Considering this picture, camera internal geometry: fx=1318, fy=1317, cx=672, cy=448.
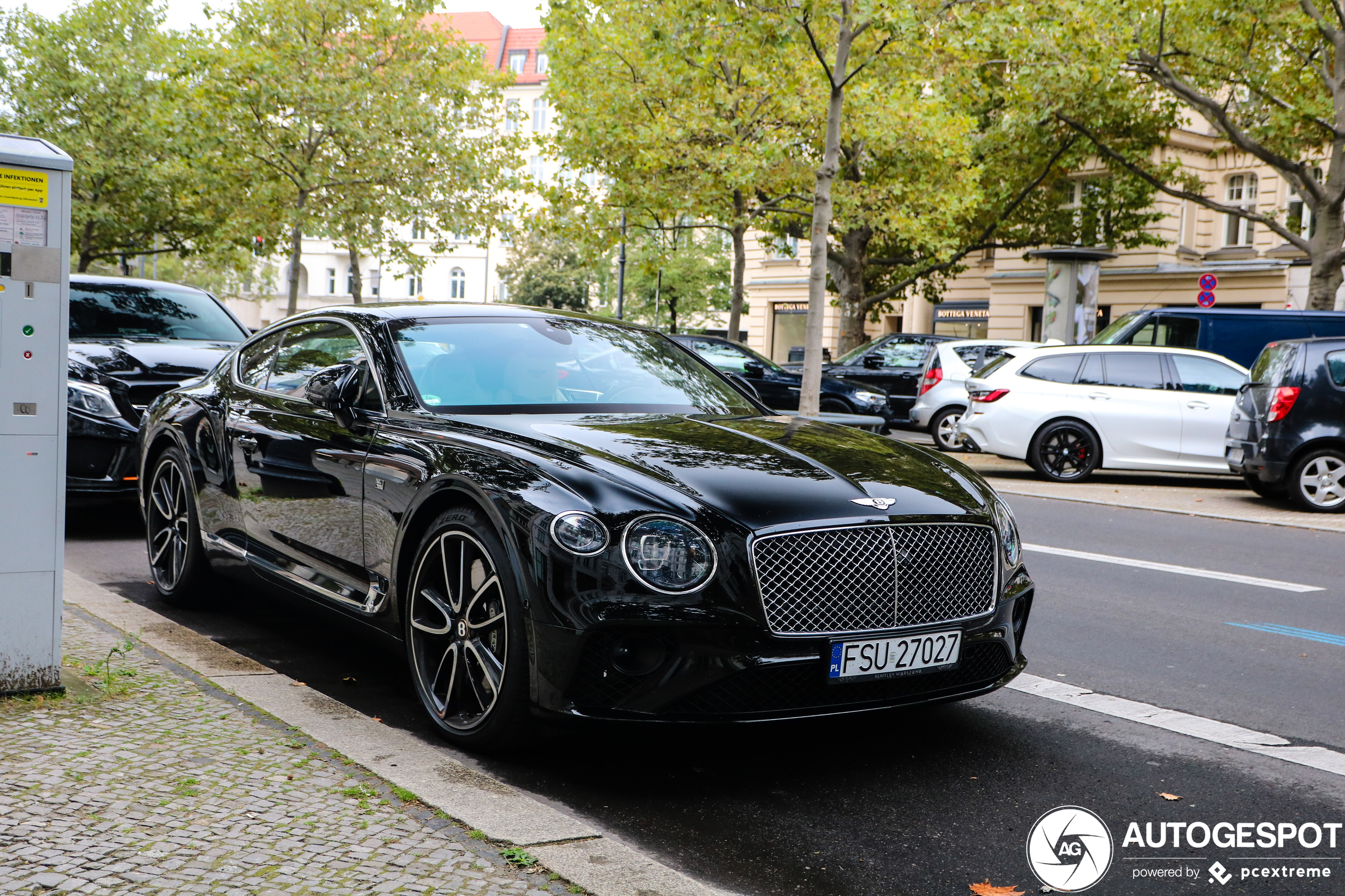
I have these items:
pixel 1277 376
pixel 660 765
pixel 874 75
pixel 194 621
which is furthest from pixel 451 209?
pixel 660 765

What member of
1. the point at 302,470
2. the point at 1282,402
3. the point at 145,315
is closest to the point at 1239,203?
the point at 1282,402

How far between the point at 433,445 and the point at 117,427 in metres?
4.92

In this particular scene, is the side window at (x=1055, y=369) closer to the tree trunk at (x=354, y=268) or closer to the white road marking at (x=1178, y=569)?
the white road marking at (x=1178, y=569)

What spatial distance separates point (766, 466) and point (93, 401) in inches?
237

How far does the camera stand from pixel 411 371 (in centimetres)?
519

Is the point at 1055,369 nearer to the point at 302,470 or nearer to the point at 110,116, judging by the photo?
the point at 302,470

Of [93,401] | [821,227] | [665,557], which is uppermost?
[821,227]

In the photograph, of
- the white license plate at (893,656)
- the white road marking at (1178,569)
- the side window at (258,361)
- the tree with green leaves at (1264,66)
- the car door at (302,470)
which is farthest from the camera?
the tree with green leaves at (1264,66)

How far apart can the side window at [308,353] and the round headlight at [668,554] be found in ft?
6.58

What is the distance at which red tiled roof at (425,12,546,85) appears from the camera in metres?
92.6

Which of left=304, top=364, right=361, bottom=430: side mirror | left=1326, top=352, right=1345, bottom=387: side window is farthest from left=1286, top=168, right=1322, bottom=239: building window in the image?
left=304, top=364, right=361, bottom=430: side mirror

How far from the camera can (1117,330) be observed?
19672 millimetres

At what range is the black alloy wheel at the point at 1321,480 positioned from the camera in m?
12.6

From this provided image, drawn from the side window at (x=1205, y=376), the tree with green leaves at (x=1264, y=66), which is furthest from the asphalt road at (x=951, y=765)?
the tree with green leaves at (x=1264, y=66)
